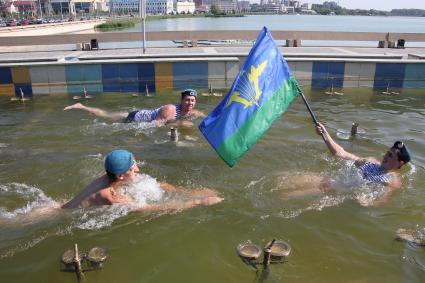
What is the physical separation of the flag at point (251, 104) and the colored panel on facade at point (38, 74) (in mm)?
9074

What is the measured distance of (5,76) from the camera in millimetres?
11914

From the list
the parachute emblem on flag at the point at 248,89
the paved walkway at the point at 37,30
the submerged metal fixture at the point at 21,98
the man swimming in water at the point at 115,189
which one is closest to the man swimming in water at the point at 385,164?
the parachute emblem on flag at the point at 248,89

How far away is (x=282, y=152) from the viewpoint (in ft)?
24.0

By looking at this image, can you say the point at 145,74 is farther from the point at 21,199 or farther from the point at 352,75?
the point at 21,199

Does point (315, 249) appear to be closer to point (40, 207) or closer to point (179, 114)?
point (40, 207)

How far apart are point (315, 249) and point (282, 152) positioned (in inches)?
117

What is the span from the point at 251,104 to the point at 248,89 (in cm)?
18

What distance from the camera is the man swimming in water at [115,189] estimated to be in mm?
4469

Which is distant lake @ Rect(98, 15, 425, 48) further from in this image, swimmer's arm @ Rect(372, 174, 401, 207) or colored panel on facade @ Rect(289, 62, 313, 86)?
swimmer's arm @ Rect(372, 174, 401, 207)

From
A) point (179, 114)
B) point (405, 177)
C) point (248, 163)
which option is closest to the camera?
point (405, 177)

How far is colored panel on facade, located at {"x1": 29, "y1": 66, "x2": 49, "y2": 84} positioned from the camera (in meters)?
12.0

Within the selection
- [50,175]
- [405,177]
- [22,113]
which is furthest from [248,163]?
[22,113]

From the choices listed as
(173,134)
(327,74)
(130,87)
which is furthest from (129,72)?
(327,74)

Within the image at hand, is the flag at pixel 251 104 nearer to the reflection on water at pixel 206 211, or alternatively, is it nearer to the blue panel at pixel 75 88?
the reflection on water at pixel 206 211
